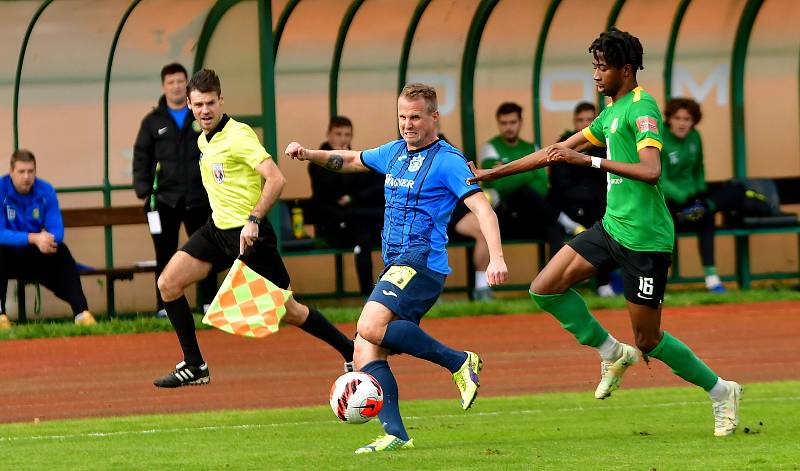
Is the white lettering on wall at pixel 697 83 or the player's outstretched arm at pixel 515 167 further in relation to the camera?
the white lettering on wall at pixel 697 83

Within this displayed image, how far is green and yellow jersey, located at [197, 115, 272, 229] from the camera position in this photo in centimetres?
1012

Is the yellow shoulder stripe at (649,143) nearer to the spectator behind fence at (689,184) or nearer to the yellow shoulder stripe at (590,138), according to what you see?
the yellow shoulder stripe at (590,138)

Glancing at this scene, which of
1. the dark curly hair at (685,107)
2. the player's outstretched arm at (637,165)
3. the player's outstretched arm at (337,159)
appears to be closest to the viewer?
the player's outstretched arm at (637,165)

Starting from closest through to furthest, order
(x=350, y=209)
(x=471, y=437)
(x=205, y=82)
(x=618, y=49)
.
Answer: (x=618, y=49) → (x=471, y=437) → (x=205, y=82) → (x=350, y=209)

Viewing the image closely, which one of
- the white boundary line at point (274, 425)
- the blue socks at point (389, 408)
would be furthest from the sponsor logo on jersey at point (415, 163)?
the white boundary line at point (274, 425)

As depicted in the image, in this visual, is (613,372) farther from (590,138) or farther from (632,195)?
(590,138)

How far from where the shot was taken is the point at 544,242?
16.1m

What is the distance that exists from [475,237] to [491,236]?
818 centimetres

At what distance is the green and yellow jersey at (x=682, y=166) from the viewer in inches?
625

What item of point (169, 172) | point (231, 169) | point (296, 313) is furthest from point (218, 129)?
point (169, 172)

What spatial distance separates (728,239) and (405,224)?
34.0 feet

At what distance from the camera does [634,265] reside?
26.9ft

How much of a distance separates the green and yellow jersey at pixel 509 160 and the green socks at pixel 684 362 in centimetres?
776

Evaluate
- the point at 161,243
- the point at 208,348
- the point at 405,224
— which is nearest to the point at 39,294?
the point at 161,243
